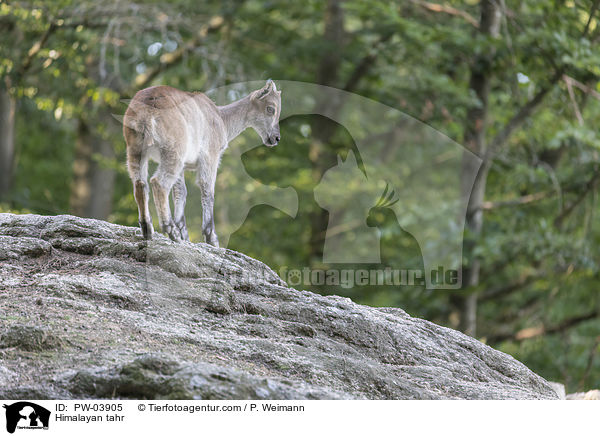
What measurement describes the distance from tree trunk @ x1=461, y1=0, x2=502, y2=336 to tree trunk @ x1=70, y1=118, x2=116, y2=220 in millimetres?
7055

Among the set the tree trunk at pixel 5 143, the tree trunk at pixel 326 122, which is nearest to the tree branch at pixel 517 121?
the tree trunk at pixel 326 122

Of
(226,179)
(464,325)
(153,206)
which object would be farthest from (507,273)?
(153,206)

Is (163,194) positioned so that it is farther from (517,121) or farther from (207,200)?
(517,121)

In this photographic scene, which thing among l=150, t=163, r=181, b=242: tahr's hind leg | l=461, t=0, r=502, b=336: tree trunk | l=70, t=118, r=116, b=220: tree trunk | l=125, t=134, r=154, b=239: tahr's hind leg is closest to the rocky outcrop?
l=150, t=163, r=181, b=242: tahr's hind leg

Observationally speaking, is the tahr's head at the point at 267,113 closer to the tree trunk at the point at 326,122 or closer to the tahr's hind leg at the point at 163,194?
the tahr's hind leg at the point at 163,194

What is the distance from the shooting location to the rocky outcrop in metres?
3.80

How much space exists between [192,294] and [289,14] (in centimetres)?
1415

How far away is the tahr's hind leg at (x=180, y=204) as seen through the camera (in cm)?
571

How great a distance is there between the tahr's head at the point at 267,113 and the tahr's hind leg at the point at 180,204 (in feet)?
2.59

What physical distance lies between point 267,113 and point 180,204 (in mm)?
Result: 1061

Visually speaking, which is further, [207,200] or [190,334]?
[207,200]

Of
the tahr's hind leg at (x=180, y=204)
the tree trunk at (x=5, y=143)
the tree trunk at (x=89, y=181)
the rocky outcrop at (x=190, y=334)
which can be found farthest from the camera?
the tree trunk at (x=5, y=143)

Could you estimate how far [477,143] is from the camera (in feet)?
43.9

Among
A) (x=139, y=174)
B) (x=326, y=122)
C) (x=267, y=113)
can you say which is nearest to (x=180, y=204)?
(x=139, y=174)
